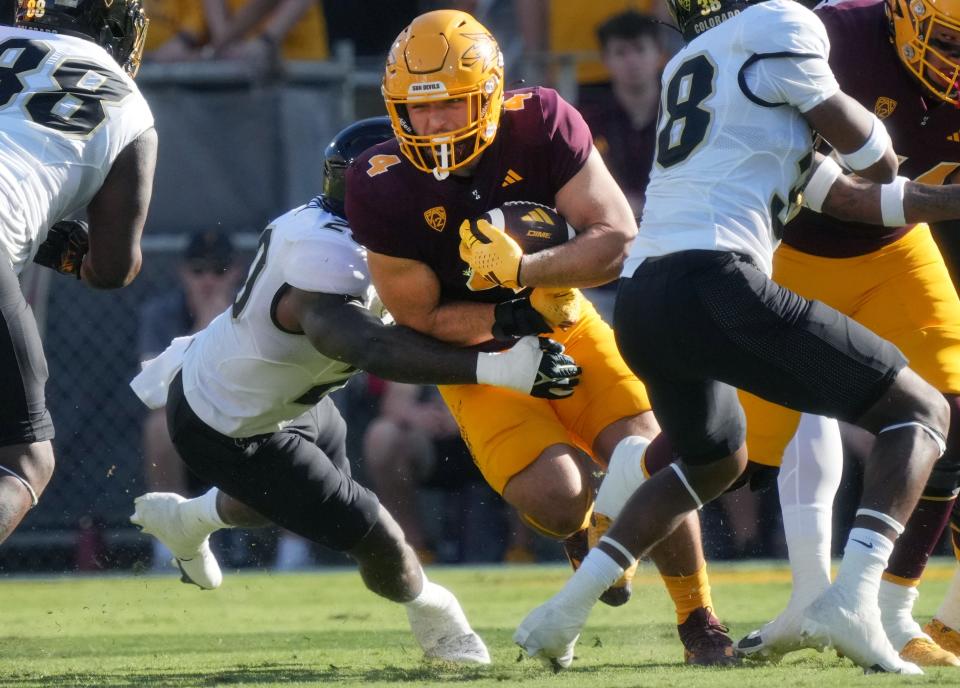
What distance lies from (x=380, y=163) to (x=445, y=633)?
155 cm

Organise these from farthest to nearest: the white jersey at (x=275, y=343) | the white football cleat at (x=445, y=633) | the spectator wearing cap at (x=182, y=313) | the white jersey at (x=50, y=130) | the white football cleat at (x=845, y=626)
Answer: the spectator wearing cap at (x=182, y=313), the white football cleat at (x=445, y=633), the white jersey at (x=275, y=343), the white jersey at (x=50, y=130), the white football cleat at (x=845, y=626)

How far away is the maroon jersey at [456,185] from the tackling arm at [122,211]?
0.65m

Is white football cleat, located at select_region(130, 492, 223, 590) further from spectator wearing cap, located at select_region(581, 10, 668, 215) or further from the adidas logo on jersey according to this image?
spectator wearing cap, located at select_region(581, 10, 668, 215)

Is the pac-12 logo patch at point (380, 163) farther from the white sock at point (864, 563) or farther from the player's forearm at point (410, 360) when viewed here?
the white sock at point (864, 563)

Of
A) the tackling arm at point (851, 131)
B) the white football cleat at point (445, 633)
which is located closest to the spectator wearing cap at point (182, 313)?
the white football cleat at point (445, 633)

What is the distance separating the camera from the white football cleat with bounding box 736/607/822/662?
4480mm

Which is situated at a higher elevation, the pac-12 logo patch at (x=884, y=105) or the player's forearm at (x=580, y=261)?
the pac-12 logo patch at (x=884, y=105)

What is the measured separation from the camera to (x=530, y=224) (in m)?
4.55

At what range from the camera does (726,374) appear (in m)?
4.07

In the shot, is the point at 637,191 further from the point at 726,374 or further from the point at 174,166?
the point at 726,374

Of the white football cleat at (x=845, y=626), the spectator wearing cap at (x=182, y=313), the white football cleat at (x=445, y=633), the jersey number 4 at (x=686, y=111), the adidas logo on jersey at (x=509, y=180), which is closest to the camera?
the white football cleat at (x=845, y=626)

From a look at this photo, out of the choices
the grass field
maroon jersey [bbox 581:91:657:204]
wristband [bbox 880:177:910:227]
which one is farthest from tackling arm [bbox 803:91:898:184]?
maroon jersey [bbox 581:91:657:204]

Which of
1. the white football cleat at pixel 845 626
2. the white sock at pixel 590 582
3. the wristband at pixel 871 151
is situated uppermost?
the wristband at pixel 871 151

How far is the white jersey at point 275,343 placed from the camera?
4.83m
